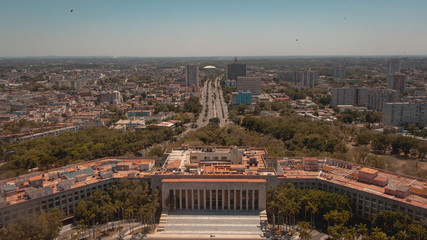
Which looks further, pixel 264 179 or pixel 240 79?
pixel 240 79

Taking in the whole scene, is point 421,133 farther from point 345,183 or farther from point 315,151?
point 345,183

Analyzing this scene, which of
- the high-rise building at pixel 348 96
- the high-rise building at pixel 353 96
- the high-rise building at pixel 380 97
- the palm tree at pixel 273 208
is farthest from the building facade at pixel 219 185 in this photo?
the high-rise building at pixel 348 96

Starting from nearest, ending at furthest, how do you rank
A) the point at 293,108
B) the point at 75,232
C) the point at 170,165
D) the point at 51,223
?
the point at 51,223 → the point at 75,232 → the point at 170,165 → the point at 293,108

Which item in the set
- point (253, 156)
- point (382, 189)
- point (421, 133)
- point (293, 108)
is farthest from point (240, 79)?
point (382, 189)

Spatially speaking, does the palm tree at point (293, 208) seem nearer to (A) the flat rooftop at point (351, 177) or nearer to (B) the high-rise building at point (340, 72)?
(A) the flat rooftop at point (351, 177)

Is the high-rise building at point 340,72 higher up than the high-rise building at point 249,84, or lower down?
higher up

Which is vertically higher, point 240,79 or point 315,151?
point 240,79

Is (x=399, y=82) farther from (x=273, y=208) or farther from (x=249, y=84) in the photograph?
(x=273, y=208)

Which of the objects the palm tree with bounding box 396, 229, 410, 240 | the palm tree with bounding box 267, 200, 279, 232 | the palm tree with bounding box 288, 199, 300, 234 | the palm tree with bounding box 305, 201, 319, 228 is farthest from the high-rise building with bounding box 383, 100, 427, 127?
the palm tree with bounding box 267, 200, 279, 232

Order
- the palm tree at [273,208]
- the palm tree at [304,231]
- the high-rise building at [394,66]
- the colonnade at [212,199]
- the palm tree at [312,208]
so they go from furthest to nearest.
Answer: the high-rise building at [394,66]
the colonnade at [212,199]
the palm tree at [273,208]
the palm tree at [312,208]
the palm tree at [304,231]
